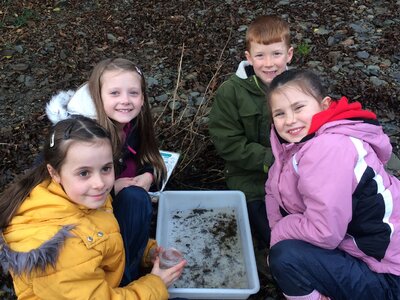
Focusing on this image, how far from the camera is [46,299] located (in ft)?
5.82

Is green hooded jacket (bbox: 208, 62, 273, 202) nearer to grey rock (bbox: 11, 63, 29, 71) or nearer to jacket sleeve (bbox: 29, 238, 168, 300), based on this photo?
jacket sleeve (bbox: 29, 238, 168, 300)

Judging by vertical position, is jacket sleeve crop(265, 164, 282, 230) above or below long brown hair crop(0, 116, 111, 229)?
below

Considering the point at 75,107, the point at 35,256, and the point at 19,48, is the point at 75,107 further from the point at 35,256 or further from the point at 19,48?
the point at 19,48

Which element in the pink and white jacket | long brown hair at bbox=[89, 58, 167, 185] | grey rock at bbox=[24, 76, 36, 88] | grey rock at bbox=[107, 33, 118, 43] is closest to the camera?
the pink and white jacket

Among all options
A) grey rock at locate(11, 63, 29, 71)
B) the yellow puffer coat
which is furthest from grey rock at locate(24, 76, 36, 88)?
the yellow puffer coat

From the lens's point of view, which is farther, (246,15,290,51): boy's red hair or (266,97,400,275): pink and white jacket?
(246,15,290,51): boy's red hair

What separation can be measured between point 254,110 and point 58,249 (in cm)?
153

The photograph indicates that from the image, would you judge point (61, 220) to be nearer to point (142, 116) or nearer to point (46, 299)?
point (46, 299)

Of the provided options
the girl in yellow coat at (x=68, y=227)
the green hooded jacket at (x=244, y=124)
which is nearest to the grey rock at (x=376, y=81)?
the green hooded jacket at (x=244, y=124)

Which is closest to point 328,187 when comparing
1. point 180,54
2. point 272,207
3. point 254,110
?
point 272,207

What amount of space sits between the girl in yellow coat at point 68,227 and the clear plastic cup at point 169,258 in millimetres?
259

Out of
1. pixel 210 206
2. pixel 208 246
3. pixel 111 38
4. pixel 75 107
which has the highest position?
pixel 111 38

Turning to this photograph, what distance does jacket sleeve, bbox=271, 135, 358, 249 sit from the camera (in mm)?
1984

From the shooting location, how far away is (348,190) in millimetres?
1994
